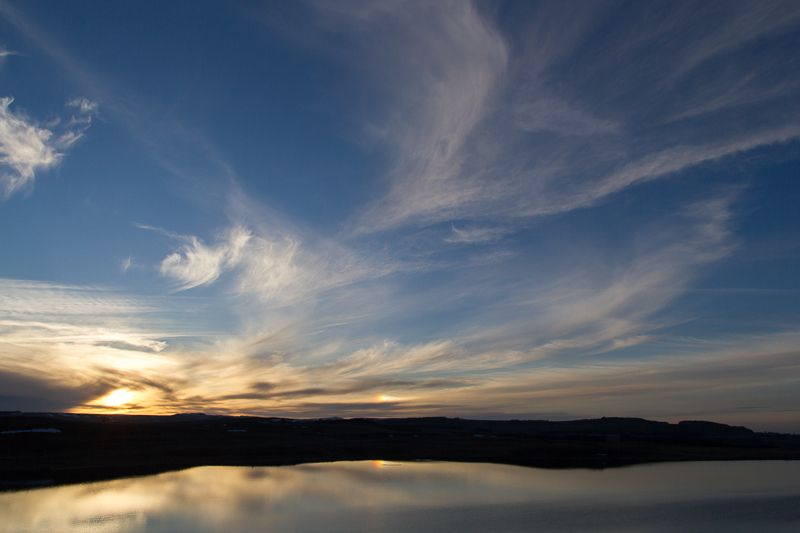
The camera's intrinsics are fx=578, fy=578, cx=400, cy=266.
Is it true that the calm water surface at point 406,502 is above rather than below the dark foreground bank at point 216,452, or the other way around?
below

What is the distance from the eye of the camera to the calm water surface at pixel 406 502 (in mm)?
28906

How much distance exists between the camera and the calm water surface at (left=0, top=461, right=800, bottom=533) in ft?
94.8

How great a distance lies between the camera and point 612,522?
100 ft

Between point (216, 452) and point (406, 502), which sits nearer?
point (406, 502)

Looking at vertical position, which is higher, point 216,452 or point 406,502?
point 216,452

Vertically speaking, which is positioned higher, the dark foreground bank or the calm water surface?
the dark foreground bank

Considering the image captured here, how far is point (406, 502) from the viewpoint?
36031mm

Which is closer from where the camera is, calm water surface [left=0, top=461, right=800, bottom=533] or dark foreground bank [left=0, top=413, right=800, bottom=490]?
calm water surface [left=0, top=461, right=800, bottom=533]

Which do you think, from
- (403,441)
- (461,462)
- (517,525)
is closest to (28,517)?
(517,525)

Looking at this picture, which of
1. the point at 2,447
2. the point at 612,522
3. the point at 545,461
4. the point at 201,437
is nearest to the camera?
the point at 612,522

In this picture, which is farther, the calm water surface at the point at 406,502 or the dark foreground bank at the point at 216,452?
the dark foreground bank at the point at 216,452

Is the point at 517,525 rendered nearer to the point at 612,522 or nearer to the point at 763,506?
the point at 612,522

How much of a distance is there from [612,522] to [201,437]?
232ft

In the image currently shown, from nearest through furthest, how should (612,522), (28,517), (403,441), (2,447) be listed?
(28,517)
(612,522)
(2,447)
(403,441)
